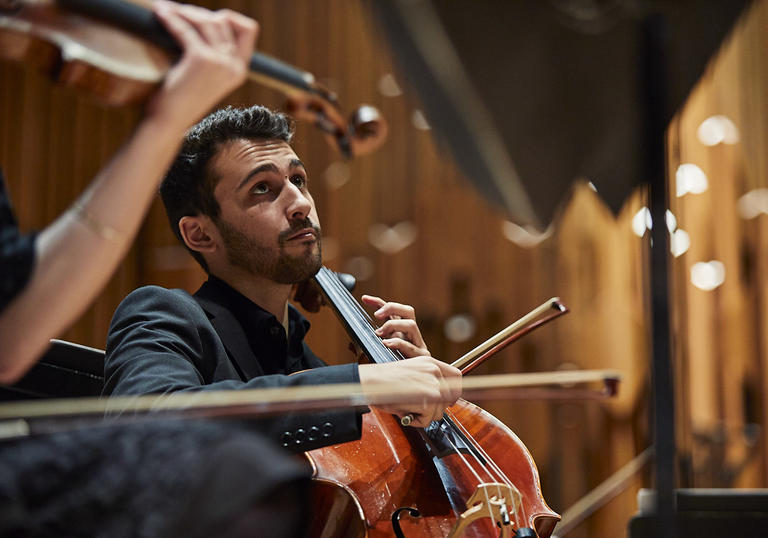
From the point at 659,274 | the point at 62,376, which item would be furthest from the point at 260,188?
the point at 659,274

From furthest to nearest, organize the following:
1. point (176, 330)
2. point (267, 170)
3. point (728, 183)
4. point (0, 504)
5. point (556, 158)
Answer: point (728, 183)
point (267, 170)
point (176, 330)
point (556, 158)
point (0, 504)

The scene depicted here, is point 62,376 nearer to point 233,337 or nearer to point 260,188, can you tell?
point 233,337

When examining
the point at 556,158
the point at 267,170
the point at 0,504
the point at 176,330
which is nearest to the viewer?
the point at 0,504

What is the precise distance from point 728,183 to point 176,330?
2.50 metres

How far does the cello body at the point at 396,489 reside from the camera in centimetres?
101

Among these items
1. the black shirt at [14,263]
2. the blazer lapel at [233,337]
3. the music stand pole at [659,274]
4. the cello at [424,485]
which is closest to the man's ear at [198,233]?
the blazer lapel at [233,337]

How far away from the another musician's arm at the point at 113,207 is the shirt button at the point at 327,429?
368mm

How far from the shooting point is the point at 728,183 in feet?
10.2

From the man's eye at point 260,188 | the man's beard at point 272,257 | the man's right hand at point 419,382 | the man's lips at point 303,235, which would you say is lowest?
the man's right hand at point 419,382

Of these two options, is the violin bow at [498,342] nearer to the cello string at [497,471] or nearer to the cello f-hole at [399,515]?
the cello string at [497,471]

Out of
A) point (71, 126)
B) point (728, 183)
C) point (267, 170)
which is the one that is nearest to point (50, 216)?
point (71, 126)

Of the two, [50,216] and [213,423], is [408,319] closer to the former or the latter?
[213,423]

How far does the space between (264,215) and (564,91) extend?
649mm

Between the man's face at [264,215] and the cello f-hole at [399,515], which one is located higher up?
the man's face at [264,215]
